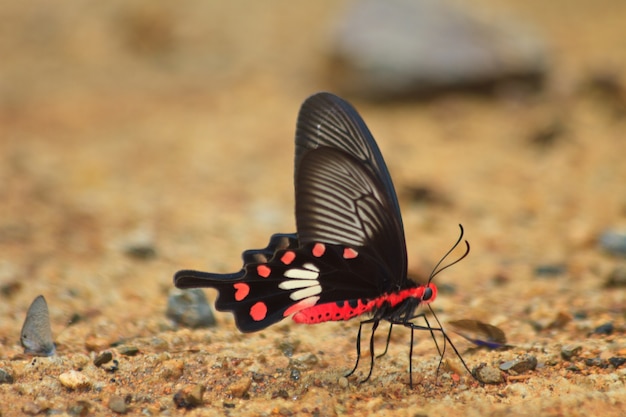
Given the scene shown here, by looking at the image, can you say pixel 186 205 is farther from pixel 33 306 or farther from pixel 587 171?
pixel 587 171

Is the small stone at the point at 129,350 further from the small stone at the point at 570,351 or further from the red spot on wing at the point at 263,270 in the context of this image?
the small stone at the point at 570,351

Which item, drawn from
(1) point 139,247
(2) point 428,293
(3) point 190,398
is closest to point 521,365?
(2) point 428,293

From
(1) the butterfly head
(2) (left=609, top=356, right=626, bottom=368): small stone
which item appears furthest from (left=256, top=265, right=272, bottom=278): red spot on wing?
(2) (left=609, top=356, right=626, bottom=368): small stone

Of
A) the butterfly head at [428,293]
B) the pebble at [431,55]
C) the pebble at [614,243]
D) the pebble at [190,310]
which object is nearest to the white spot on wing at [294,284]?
the butterfly head at [428,293]

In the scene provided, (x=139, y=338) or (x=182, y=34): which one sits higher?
(x=182, y=34)

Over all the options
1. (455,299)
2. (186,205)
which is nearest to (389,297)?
(455,299)

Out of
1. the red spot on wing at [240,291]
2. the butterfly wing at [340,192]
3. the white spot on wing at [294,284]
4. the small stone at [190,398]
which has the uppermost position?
the butterfly wing at [340,192]
